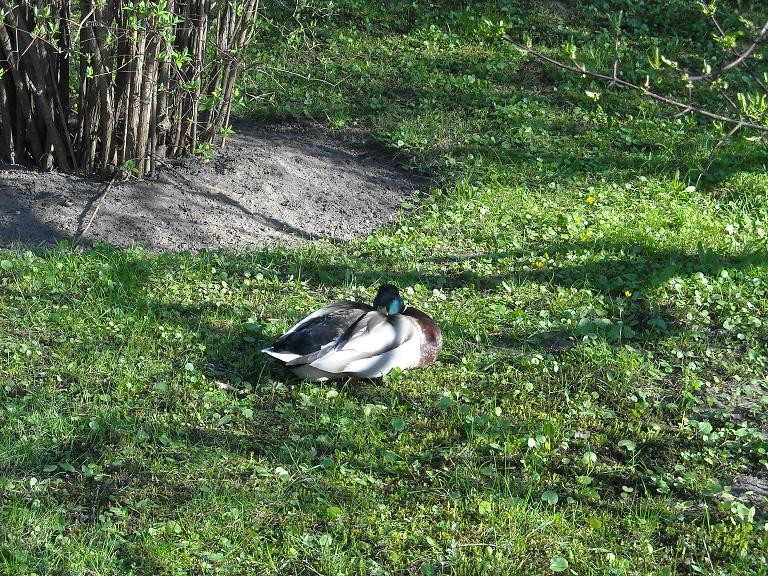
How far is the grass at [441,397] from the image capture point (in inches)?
157

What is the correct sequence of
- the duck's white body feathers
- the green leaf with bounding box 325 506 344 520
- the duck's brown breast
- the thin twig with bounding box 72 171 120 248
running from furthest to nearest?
the thin twig with bounding box 72 171 120 248 → the duck's brown breast → the duck's white body feathers → the green leaf with bounding box 325 506 344 520

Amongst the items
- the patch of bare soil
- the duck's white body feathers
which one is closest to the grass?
the duck's white body feathers

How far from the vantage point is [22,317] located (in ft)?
17.6

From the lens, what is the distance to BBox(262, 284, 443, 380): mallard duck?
494 centimetres

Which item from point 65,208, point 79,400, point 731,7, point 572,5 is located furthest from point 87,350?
point 731,7

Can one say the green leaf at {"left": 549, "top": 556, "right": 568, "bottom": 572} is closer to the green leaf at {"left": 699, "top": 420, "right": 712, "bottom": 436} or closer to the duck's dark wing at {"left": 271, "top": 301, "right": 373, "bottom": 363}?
the green leaf at {"left": 699, "top": 420, "right": 712, "bottom": 436}

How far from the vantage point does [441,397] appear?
16.4 feet

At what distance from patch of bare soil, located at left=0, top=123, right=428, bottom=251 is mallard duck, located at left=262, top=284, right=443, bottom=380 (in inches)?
62.3

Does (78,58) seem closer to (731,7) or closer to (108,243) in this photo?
(108,243)

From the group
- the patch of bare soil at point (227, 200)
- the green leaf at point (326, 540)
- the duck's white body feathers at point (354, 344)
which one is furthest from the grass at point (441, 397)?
the patch of bare soil at point (227, 200)

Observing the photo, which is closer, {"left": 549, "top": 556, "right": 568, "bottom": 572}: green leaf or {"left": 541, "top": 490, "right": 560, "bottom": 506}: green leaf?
{"left": 549, "top": 556, "right": 568, "bottom": 572}: green leaf

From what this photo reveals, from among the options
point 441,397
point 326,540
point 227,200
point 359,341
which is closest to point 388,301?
point 359,341

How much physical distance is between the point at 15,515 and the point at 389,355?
6.55 ft

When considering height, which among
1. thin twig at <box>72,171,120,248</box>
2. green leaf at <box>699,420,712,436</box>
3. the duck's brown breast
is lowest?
thin twig at <box>72,171,120,248</box>
